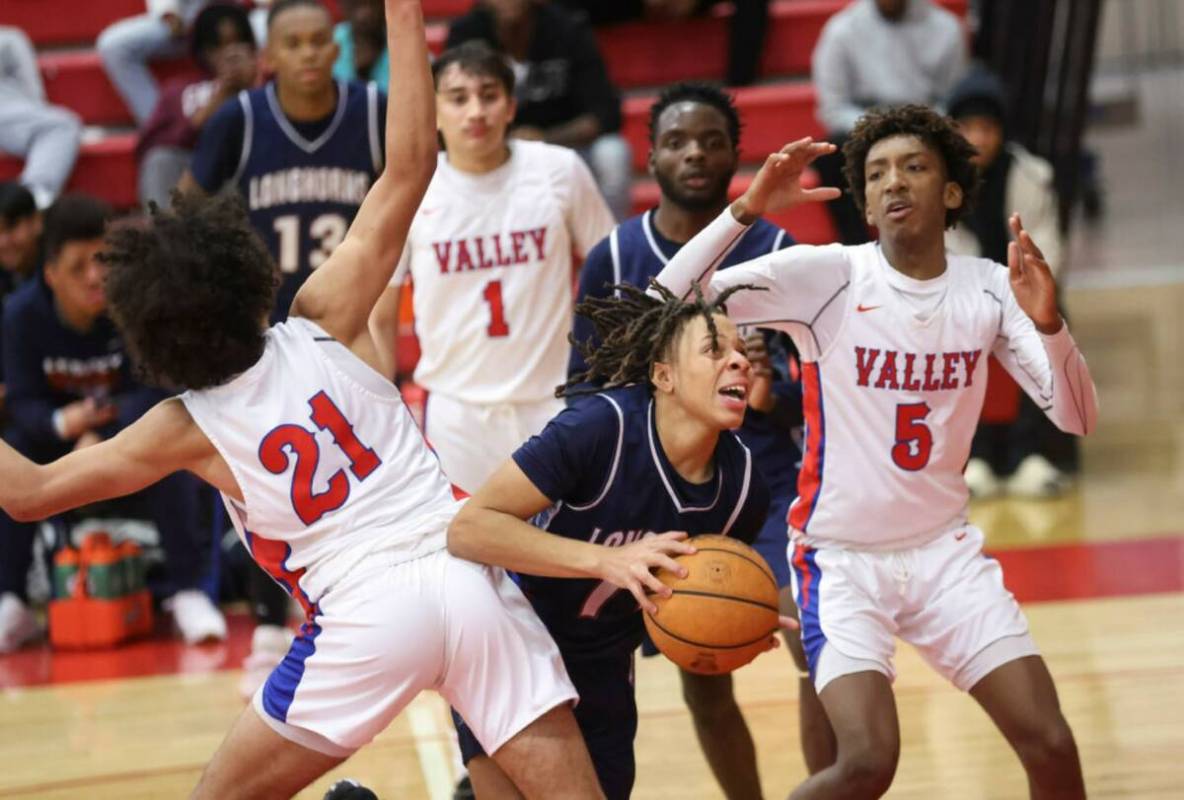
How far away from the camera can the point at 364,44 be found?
8.62m

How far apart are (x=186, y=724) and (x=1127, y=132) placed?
11817mm

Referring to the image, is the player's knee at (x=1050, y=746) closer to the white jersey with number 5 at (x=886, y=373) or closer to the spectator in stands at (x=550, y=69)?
the white jersey with number 5 at (x=886, y=373)

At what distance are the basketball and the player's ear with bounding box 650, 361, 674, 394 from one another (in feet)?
1.17

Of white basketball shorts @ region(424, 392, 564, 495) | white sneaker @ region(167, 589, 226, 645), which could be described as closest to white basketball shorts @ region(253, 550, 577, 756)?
white basketball shorts @ region(424, 392, 564, 495)

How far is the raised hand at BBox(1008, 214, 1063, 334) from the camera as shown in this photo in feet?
12.5

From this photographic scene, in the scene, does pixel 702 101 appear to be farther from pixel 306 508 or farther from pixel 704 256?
pixel 306 508

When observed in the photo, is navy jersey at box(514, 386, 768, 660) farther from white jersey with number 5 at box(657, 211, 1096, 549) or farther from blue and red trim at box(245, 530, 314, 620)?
blue and red trim at box(245, 530, 314, 620)

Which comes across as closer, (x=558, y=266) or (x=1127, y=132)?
(x=558, y=266)

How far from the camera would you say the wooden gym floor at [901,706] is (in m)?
5.10

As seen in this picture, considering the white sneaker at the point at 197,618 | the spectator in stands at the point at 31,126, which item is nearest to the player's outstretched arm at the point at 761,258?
the white sneaker at the point at 197,618

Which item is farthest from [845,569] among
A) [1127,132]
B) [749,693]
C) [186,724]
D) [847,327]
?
[1127,132]

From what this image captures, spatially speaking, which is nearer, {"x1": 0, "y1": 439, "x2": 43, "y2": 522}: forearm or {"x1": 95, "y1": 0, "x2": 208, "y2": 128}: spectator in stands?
{"x1": 0, "y1": 439, "x2": 43, "y2": 522}: forearm

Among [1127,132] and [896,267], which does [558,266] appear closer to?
[896,267]

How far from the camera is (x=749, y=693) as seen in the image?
5.85 m
